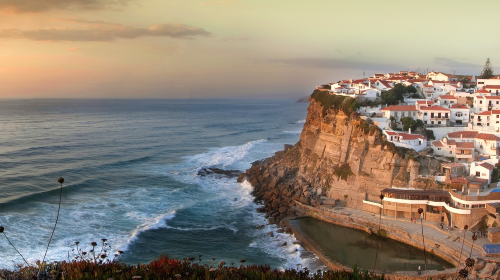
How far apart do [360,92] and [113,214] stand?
31.8 meters

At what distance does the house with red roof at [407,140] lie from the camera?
34.4 meters

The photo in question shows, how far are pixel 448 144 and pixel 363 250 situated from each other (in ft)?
49.6

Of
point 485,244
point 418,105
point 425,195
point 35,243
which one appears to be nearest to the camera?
point 485,244

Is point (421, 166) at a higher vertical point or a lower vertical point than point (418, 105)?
lower

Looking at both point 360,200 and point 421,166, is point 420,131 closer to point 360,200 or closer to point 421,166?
point 421,166

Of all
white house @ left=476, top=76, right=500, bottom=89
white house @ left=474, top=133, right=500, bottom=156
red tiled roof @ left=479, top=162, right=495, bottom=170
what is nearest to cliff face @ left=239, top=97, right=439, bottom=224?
red tiled roof @ left=479, top=162, right=495, bottom=170

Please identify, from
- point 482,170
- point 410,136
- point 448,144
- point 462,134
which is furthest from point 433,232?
point 462,134

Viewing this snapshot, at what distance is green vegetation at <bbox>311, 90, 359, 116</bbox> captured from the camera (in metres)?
40.6

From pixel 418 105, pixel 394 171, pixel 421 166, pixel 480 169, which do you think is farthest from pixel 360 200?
pixel 418 105

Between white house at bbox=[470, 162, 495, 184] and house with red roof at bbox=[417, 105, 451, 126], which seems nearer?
white house at bbox=[470, 162, 495, 184]

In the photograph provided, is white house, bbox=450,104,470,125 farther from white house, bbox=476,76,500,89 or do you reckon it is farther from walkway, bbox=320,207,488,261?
walkway, bbox=320,207,488,261

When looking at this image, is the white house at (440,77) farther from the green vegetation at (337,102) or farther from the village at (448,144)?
the green vegetation at (337,102)

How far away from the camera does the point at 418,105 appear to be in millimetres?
41625

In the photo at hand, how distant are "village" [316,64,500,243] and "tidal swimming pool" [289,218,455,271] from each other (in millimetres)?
2964
